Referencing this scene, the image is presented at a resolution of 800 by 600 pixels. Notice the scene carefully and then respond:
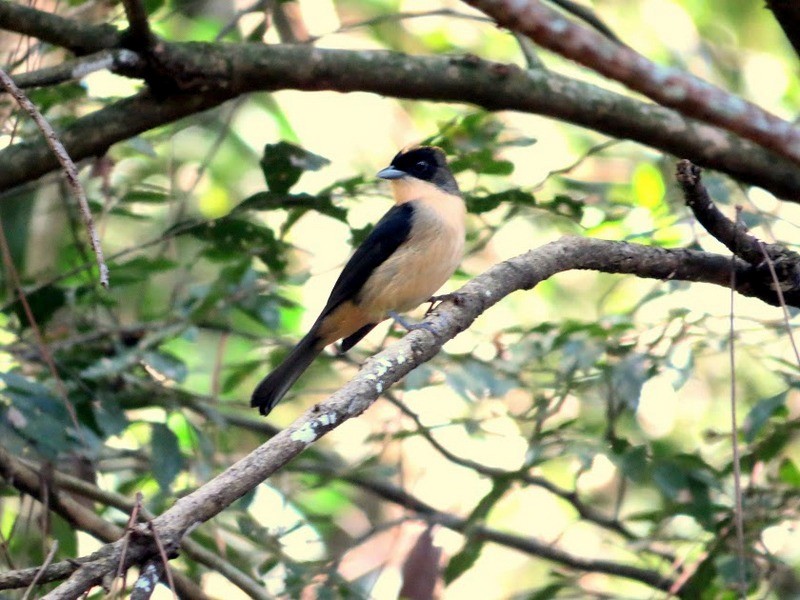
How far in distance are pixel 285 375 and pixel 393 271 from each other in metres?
0.69

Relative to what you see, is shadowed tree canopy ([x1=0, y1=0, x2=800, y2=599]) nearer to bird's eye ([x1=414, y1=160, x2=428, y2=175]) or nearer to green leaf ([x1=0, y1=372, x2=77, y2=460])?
green leaf ([x1=0, y1=372, x2=77, y2=460])

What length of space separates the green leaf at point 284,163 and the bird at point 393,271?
0.49 m

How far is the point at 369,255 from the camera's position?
4.70 metres

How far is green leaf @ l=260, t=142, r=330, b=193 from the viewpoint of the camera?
4297 mm

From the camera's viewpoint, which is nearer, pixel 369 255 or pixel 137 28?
pixel 137 28

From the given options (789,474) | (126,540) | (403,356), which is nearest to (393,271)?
(789,474)

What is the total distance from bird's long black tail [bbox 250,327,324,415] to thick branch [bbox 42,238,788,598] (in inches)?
44.2

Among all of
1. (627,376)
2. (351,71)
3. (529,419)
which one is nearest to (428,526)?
(529,419)

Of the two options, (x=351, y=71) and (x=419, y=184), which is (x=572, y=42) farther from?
(x=419, y=184)

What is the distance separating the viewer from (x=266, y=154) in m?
4.30

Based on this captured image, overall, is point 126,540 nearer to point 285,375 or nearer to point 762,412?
point 285,375

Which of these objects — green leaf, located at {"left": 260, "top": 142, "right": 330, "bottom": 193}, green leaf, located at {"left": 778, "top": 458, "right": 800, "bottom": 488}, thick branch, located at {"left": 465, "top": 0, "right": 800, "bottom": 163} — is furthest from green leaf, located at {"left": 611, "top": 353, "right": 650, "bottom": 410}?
thick branch, located at {"left": 465, "top": 0, "right": 800, "bottom": 163}

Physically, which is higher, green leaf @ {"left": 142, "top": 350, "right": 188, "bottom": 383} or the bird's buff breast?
the bird's buff breast

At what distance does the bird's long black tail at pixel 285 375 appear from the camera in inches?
158
